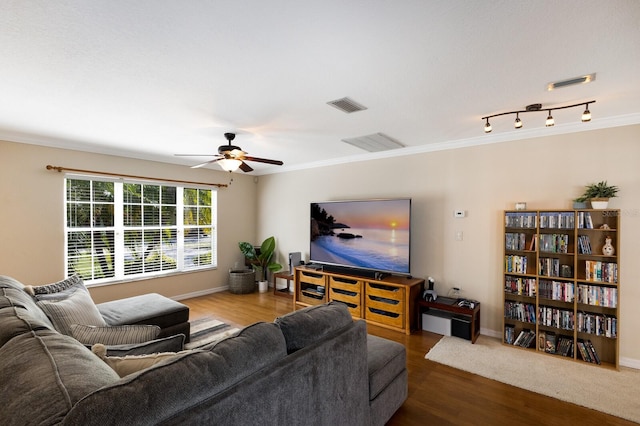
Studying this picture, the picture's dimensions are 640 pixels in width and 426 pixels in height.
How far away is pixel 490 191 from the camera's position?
366cm

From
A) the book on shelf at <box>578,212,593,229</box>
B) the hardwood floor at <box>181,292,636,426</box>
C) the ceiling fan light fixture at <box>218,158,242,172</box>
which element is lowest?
the hardwood floor at <box>181,292,636,426</box>

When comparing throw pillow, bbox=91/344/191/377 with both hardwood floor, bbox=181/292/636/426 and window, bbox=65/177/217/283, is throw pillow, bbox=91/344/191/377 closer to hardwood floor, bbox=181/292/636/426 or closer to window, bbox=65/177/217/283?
hardwood floor, bbox=181/292/636/426

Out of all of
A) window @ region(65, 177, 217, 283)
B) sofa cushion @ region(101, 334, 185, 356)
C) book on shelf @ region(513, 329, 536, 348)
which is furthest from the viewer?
window @ region(65, 177, 217, 283)

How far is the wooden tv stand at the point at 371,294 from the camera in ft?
12.5

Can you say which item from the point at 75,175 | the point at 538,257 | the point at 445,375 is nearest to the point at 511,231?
the point at 538,257

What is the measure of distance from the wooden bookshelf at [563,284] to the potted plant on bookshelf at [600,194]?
5.5 inches

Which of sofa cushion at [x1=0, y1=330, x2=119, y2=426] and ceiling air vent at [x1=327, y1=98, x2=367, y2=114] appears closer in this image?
sofa cushion at [x1=0, y1=330, x2=119, y2=426]

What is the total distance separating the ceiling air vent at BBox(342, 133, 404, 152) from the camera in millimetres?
3670

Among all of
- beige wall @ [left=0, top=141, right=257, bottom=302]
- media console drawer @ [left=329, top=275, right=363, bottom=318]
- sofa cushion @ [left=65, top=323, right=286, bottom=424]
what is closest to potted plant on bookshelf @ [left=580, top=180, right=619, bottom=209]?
media console drawer @ [left=329, top=275, right=363, bottom=318]

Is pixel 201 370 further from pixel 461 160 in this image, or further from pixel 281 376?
pixel 461 160

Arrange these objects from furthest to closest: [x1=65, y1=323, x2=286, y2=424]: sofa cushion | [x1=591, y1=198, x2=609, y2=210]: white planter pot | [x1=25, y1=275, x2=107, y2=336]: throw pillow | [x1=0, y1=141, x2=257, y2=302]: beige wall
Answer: [x1=0, y1=141, x2=257, y2=302]: beige wall < [x1=591, y1=198, x2=609, y2=210]: white planter pot < [x1=25, y1=275, x2=107, y2=336]: throw pillow < [x1=65, y1=323, x2=286, y2=424]: sofa cushion

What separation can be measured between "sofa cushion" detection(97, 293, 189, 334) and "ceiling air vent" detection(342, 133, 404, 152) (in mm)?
2789

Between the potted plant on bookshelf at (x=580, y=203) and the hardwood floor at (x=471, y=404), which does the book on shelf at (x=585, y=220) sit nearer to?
the potted plant on bookshelf at (x=580, y=203)

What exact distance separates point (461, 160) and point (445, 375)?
99.6 inches
